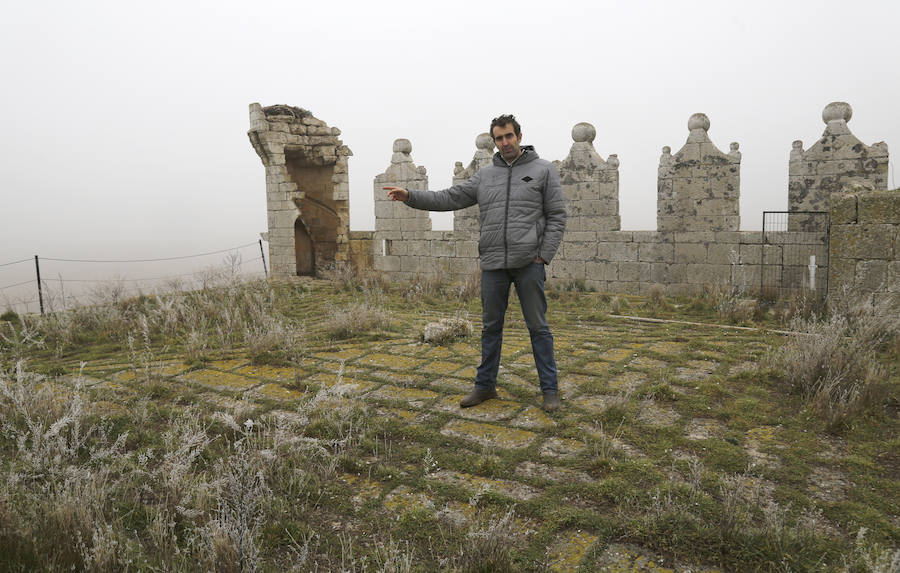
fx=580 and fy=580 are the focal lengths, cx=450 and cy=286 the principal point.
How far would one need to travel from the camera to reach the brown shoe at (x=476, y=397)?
13.8 feet

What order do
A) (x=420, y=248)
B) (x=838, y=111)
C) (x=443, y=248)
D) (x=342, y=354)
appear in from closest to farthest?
(x=342, y=354), (x=838, y=111), (x=443, y=248), (x=420, y=248)

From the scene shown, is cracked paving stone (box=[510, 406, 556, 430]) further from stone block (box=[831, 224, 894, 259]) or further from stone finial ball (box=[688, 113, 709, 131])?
stone finial ball (box=[688, 113, 709, 131])

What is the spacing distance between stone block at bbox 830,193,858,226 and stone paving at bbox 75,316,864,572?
1961 mm

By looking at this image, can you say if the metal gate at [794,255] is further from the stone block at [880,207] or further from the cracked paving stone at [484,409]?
the cracked paving stone at [484,409]

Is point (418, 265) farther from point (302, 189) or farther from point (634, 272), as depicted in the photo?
point (634, 272)

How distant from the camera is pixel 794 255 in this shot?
8.71 metres

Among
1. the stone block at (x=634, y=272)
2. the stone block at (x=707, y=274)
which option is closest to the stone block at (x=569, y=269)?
the stone block at (x=634, y=272)

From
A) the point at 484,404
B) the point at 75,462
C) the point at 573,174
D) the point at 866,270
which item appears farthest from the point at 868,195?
the point at 75,462

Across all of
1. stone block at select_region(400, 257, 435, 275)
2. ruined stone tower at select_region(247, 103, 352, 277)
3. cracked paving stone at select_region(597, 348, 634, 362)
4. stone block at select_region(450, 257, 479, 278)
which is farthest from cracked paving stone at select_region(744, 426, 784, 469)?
ruined stone tower at select_region(247, 103, 352, 277)

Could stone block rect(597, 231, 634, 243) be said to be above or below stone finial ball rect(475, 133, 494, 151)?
below

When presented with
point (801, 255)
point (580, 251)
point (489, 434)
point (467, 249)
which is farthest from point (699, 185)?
point (489, 434)

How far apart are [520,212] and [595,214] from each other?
6.34 m

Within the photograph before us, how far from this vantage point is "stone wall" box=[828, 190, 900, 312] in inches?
245

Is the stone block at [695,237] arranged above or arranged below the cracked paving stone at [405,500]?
above
